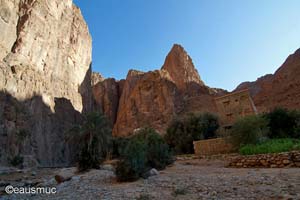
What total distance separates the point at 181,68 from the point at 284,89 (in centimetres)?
2626

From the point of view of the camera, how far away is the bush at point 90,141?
16000mm

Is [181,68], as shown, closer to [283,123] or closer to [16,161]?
[16,161]

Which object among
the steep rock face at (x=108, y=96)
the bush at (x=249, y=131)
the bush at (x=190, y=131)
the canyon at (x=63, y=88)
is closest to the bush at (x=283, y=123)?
the bush at (x=249, y=131)

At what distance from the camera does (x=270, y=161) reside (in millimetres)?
11211

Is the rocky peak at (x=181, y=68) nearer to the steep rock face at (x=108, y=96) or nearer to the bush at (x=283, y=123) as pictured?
the steep rock face at (x=108, y=96)

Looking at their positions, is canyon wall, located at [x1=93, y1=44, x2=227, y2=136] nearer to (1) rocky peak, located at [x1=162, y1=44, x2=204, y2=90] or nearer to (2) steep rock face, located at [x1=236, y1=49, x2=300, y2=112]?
(1) rocky peak, located at [x1=162, y1=44, x2=204, y2=90]

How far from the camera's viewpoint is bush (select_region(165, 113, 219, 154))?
25.0 meters

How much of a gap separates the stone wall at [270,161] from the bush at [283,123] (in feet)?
25.0

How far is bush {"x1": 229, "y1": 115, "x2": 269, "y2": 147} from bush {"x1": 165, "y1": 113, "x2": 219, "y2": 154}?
24.6 ft

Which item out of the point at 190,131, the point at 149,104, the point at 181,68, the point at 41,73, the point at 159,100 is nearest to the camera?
the point at 190,131

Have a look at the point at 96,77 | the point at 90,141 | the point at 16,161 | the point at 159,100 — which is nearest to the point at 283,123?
the point at 90,141

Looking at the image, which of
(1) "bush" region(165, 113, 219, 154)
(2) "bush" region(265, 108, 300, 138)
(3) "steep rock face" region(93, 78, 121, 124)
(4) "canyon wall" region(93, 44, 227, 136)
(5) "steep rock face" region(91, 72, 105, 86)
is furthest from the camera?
(5) "steep rock face" region(91, 72, 105, 86)

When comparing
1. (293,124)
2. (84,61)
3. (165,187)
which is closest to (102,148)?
(165,187)

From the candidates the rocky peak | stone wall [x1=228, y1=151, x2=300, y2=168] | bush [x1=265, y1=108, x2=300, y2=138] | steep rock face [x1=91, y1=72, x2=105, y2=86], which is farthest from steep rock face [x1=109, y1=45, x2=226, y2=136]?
stone wall [x1=228, y1=151, x2=300, y2=168]
